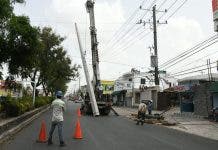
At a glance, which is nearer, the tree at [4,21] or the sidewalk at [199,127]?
the tree at [4,21]

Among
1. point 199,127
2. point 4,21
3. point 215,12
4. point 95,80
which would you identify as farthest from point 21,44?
point 95,80

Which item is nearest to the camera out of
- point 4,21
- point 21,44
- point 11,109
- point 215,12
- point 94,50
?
point 4,21

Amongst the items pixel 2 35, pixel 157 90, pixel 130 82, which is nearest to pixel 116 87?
pixel 130 82

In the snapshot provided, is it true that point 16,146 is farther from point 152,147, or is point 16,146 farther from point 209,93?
point 209,93

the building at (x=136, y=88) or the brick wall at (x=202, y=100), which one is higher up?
the building at (x=136, y=88)

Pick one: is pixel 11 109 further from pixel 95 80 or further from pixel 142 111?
pixel 95 80

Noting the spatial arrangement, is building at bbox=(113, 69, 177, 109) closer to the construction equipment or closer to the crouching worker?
the construction equipment

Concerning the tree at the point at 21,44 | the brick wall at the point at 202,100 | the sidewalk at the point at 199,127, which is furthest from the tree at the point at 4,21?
the brick wall at the point at 202,100

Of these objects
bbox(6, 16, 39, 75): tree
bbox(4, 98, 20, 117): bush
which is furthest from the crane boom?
bbox(4, 98, 20, 117): bush

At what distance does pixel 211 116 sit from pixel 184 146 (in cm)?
1732

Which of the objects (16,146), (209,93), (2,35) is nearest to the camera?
(16,146)

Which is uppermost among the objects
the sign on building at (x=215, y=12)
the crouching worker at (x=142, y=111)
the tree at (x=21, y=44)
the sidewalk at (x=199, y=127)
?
the sign on building at (x=215, y=12)

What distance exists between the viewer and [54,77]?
60.8 meters

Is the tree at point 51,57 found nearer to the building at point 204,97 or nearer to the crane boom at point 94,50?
the crane boom at point 94,50
